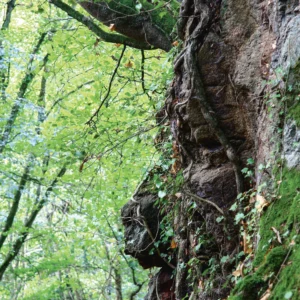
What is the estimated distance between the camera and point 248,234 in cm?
407

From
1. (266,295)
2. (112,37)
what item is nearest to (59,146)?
(112,37)

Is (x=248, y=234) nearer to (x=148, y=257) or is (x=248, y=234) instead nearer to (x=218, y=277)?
(x=218, y=277)

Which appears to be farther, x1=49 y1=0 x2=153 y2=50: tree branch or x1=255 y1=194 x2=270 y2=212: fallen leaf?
x1=49 y1=0 x2=153 y2=50: tree branch

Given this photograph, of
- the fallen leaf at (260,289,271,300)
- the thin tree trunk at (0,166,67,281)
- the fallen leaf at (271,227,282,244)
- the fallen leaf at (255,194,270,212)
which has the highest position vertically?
the thin tree trunk at (0,166,67,281)

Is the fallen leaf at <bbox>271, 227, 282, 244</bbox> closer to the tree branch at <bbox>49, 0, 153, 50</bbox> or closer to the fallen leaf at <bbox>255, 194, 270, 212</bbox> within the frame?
the fallen leaf at <bbox>255, 194, 270, 212</bbox>

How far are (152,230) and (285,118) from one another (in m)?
3.82

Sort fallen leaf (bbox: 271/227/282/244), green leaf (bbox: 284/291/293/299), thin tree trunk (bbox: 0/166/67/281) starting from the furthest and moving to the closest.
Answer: thin tree trunk (bbox: 0/166/67/281) → fallen leaf (bbox: 271/227/282/244) → green leaf (bbox: 284/291/293/299)

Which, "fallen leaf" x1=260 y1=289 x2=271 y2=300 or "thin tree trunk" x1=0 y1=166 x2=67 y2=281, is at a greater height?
"thin tree trunk" x1=0 y1=166 x2=67 y2=281

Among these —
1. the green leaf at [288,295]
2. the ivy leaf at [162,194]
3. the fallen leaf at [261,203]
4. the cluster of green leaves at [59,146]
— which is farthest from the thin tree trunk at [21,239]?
the green leaf at [288,295]

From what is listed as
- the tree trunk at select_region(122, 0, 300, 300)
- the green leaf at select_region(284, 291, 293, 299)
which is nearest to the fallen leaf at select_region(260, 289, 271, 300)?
the green leaf at select_region(284, 291, 293, 299)

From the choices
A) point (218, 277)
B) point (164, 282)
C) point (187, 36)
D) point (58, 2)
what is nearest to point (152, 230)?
point (164, 282)

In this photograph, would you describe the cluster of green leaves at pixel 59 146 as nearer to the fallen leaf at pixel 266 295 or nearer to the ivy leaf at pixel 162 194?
the ivy leaf at pixel 162 194

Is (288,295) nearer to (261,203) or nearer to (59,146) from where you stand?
(261,203)

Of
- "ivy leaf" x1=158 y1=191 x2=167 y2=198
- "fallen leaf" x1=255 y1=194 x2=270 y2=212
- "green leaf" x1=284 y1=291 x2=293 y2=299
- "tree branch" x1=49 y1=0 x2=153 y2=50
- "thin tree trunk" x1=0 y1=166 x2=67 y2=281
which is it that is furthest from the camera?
"thin tree trunk" x1=0 y1=166 x2=67 y2=281
